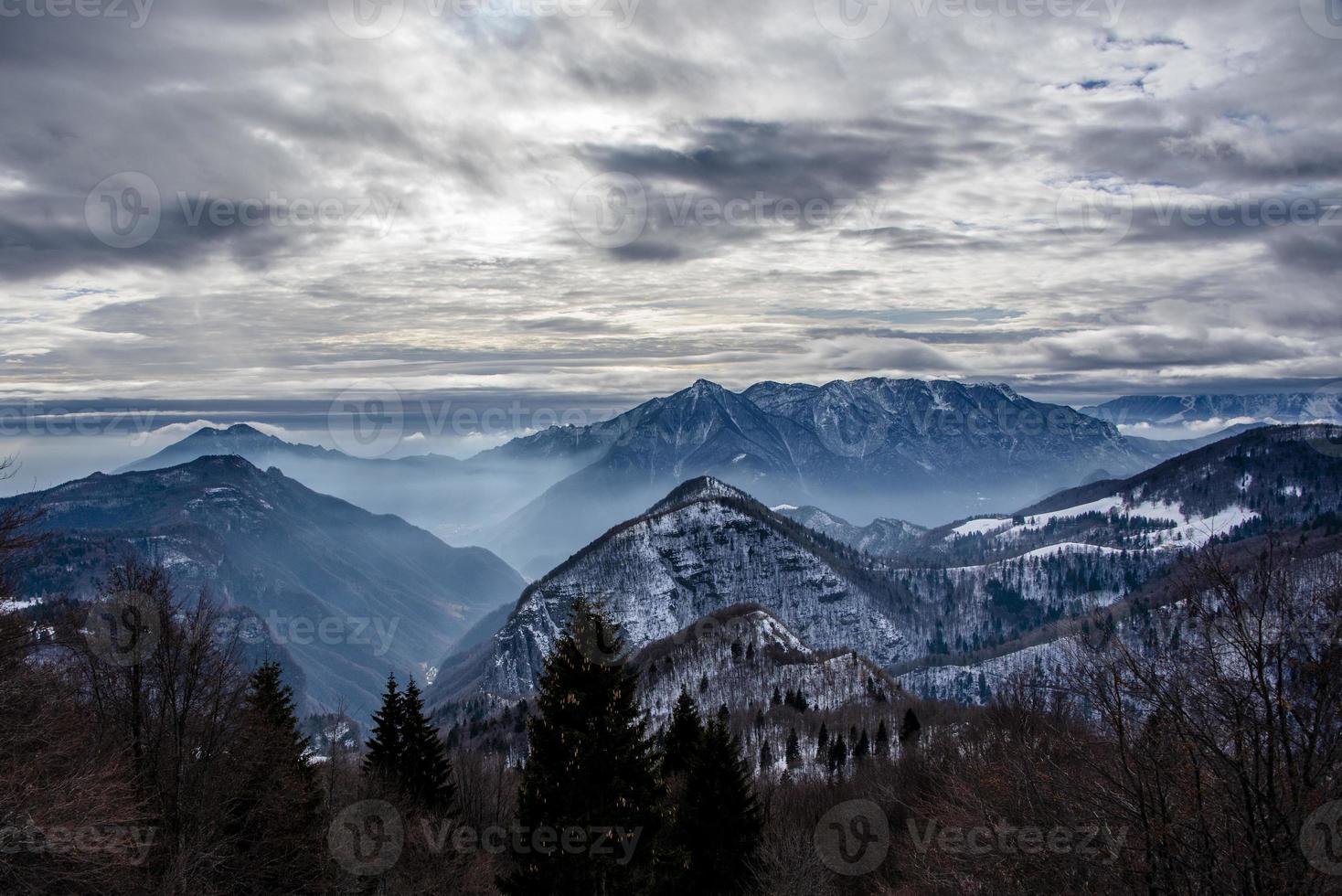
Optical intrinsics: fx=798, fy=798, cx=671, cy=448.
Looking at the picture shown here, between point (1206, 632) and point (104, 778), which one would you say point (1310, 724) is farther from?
point (104, 778)

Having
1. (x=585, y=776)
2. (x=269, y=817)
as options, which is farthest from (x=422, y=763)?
(x=585, y=776)

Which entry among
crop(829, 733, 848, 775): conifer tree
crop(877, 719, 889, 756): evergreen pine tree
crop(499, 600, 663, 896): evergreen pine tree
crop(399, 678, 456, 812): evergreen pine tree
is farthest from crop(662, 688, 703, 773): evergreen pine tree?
crop(877, 719, 889, 756): evergreen pine tree

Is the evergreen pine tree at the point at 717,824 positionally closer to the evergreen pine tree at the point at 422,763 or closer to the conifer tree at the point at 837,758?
the evergreen pine tree at the point at 422,763

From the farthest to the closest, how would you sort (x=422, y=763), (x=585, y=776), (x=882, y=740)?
1. (x=882, y=740)
2. (x=422, y=763)
3. (x=585, y=776)

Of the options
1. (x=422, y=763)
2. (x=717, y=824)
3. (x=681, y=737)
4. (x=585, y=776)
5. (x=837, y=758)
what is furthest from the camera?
(x=837, y=758)

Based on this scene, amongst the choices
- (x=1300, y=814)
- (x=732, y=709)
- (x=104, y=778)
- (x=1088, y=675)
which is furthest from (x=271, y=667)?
(x=732, y=709)

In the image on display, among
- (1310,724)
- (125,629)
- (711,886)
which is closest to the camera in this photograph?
(1310,724)

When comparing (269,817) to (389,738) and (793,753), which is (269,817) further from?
(793,753)

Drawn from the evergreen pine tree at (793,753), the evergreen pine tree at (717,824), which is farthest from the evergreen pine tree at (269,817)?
the evergreen pine tree at (793,753)
